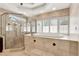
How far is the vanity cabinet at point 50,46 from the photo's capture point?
173 cm

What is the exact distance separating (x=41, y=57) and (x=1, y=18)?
94 centimetres

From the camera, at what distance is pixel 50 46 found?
1.85m

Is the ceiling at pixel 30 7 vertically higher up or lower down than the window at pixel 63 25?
higher up

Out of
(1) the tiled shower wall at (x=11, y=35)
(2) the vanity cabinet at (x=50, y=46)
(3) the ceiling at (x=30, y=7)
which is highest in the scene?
(3) the ceiling at (x=30, y=7)

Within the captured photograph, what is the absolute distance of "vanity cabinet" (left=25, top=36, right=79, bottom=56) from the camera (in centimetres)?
173

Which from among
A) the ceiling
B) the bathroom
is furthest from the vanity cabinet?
the ceiling

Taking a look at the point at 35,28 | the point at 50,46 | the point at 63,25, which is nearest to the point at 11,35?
the point at 35,28

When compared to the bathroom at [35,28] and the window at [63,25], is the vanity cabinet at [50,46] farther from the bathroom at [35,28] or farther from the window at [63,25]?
the window at [63,25]

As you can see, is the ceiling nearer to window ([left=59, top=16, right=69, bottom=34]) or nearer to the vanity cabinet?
window ([left=59, top=16, right=69, bottom=34])

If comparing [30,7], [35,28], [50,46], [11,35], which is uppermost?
[30,7]

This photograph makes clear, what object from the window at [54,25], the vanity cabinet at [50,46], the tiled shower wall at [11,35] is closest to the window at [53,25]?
the window at [54,25]

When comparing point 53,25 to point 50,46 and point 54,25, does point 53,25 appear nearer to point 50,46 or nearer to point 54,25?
point 54,25

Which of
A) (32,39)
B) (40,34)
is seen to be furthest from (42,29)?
(32,39)

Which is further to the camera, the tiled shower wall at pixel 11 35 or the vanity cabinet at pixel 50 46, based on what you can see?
the tiled shower wall at pixel 11 35
